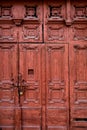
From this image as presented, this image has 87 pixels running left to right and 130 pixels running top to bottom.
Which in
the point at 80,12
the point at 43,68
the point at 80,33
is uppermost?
the point at 80,12

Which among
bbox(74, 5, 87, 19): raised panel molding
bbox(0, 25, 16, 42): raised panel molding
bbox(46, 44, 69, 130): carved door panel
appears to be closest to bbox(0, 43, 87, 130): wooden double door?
bbox(46, 44, 69, 130): carved door panel

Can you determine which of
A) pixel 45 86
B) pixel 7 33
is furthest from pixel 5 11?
pixel 45 86

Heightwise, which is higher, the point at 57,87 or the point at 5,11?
the point at 5,11

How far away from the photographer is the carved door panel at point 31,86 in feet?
20.9

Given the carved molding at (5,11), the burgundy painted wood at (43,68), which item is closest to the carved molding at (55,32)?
the burgundy painted wood at (43,68)

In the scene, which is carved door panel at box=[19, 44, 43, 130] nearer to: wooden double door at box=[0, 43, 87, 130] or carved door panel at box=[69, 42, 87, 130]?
wooden double door at box=[0, 43, 87, 130]

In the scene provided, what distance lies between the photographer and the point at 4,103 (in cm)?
639

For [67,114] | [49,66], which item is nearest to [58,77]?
[49,66]

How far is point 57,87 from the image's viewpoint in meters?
6.36

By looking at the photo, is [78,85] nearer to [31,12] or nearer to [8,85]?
[8,85]

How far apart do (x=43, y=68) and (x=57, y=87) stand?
0.48m

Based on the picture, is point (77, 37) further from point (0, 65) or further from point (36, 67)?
point (0, 65)

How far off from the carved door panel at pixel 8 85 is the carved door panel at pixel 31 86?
144 millimetres

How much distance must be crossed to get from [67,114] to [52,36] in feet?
5.33
